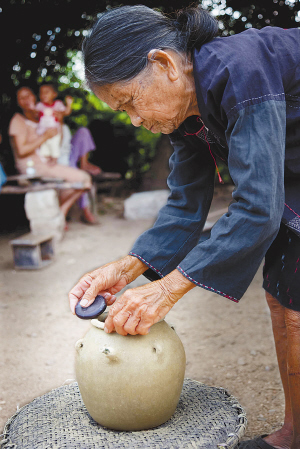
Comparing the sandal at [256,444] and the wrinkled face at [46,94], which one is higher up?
the wrinkled face at [46,94]

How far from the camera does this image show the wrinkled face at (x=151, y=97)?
1.71 metres

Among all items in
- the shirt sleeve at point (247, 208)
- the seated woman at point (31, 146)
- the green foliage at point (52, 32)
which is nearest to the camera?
the shirt sleeve at point (247, 208)

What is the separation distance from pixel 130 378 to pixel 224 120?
3.67ft

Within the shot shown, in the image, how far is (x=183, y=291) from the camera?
1666 mm

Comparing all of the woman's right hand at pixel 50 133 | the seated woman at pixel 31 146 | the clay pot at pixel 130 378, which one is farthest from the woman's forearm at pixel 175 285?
the woman's right hand at pixel 50 133

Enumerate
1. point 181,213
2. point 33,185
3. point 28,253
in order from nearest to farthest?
1. point 181,213
2. point 28,253
3. point 33,185

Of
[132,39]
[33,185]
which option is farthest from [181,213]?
[33,185]

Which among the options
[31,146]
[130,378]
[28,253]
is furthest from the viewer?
[31,146]

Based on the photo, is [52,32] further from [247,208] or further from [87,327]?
[247,208]

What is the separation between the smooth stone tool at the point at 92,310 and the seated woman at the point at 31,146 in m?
5.64

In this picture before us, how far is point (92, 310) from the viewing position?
193cm

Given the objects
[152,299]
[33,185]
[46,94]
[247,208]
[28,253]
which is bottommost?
[28,253]

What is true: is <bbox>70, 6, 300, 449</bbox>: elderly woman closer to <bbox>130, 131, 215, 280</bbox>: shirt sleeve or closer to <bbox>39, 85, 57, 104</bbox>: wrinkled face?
<bbox>130, 131, 215, 280</bbox>: shirt sleeve

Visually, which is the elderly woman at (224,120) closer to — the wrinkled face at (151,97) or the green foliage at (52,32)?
the wrinkled face at (151,97)
